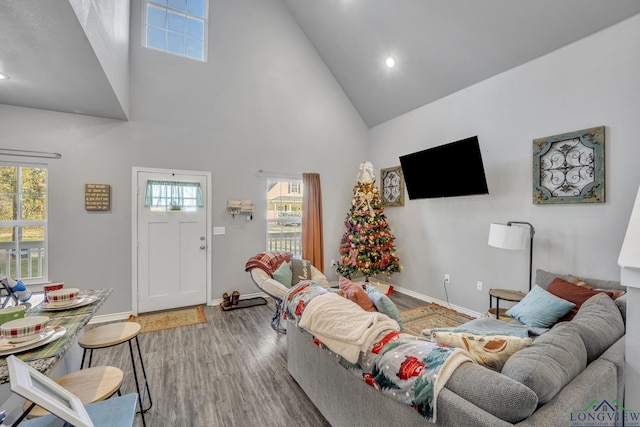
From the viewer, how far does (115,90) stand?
299 centimetres

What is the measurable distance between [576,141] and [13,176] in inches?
249

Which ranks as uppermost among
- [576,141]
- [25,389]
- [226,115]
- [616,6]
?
[616,6]

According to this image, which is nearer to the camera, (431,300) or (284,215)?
(431,300)

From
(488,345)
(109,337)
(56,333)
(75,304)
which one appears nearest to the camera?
(56,333)

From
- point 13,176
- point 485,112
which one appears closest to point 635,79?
point 485,112

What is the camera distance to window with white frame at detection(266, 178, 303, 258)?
4824 mm

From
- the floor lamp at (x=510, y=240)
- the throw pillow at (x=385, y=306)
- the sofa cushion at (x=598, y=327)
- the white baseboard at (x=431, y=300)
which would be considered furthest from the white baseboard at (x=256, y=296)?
the throw pillow at (x=385, y=306)

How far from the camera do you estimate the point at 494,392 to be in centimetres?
101

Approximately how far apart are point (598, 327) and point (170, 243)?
4.50 meters

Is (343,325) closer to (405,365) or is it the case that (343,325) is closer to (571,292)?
(405,365)

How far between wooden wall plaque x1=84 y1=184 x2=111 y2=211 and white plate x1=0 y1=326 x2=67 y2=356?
9.43ft

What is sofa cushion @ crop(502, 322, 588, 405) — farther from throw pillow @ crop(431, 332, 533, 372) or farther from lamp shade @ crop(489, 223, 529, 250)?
lamp shade @ crop(489, 223, 529, 250)

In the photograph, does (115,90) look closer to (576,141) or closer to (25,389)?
(25,389)

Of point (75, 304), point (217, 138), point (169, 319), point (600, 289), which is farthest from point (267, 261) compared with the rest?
point (600, 289)
